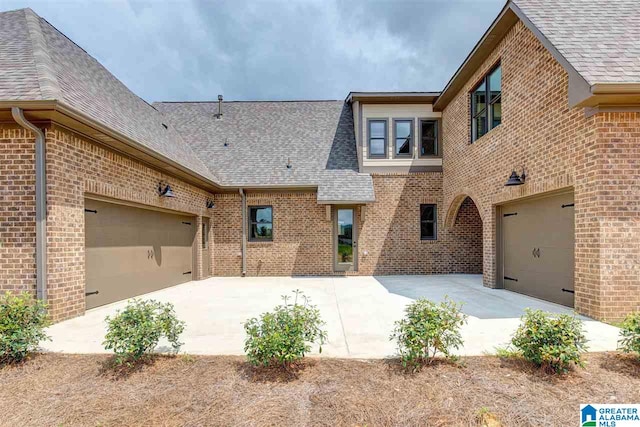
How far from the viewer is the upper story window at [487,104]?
8.53 m

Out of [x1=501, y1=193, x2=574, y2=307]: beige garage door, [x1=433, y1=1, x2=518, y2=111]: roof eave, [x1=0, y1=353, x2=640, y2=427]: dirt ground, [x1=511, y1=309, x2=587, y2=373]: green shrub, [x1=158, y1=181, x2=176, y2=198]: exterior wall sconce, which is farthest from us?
[x1=158, y1=181, x2=176, y2=198]: exterior wall sconce

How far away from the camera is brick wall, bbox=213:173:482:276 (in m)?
11.5

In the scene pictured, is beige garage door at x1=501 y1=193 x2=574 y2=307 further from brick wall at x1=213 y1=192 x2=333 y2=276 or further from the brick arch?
brick wall at x1=213 y1=192 x2=333 y2=276

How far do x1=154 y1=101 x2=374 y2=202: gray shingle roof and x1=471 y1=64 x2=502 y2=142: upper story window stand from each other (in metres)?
3.90

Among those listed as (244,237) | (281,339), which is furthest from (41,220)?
(244,237)

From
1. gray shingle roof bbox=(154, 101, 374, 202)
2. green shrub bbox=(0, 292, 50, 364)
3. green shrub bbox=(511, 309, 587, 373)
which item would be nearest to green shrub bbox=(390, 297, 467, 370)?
green shrub bbox=(511, 309, 587, 373)

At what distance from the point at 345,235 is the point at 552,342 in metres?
8.42

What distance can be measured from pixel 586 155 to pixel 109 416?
7.61 m

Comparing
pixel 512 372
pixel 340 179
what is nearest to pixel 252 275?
pixel 340 179

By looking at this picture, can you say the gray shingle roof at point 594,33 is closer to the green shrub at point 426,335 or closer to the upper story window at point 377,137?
the green shrub at point 426,335

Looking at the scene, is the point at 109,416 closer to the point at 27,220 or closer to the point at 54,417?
the point at 54,417

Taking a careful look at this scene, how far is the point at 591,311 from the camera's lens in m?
5.28

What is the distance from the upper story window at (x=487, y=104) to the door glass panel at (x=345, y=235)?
486 centimetres

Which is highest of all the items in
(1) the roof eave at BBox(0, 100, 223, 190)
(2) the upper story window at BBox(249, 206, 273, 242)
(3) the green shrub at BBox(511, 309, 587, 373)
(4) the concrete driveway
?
(1) the roof eave at BBox(0, 100, 223, 190)
